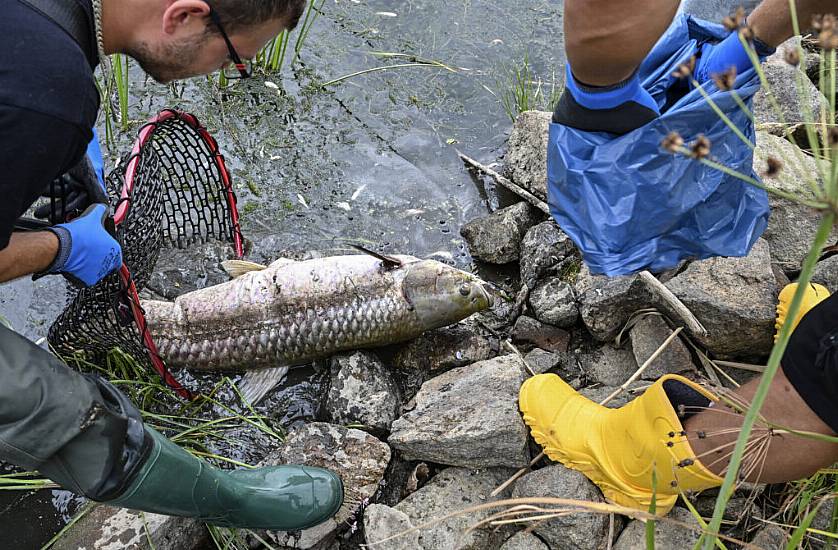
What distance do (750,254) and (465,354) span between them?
1.70 metres

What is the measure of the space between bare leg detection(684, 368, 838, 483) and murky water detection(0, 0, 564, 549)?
2.18 meters

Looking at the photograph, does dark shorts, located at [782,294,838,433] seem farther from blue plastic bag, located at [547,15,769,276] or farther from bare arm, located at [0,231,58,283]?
bare arm, located at [0,231,58,283]

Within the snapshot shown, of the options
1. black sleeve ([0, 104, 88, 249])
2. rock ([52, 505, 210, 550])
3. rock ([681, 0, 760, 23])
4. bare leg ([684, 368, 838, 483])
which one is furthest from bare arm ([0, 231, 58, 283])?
rock ([681, 0, 760, 23])

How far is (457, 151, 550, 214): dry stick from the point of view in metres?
4.81

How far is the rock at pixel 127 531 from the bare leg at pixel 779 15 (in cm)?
343

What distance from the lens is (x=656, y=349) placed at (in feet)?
12.7

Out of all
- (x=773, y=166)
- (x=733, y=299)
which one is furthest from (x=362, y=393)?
(x=773, y=166)

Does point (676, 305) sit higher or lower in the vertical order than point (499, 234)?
lower

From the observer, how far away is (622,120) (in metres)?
2.91

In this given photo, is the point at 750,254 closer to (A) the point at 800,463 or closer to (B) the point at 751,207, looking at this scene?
(B) the point at 751,207

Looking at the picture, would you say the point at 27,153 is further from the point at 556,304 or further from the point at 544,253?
the point at 544,253

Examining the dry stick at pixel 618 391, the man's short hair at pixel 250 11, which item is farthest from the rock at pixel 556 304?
the man's short hair at pixel 250 11

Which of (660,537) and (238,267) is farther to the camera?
(238,267)

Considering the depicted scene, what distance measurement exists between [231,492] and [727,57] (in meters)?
2.91
